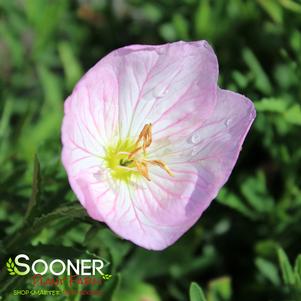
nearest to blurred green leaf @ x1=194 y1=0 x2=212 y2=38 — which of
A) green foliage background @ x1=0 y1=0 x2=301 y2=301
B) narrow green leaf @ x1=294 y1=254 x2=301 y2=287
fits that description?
green foliage background @ x1=0 y1=0 x2=301 y2=301

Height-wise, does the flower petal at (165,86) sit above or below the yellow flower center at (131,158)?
above

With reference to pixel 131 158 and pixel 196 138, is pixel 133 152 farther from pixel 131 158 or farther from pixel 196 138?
pixel 196 138

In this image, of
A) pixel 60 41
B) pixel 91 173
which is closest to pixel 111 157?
pixel 91 173

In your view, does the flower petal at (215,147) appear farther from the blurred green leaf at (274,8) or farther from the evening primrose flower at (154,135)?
the blurred green leaf at (274,8)

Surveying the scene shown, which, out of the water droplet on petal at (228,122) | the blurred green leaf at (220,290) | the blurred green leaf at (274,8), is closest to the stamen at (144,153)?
the water droplet on petal at (228,122)

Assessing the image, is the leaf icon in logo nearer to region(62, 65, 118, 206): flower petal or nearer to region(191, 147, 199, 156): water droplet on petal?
region(62, 65, 118, 206): flower petal
